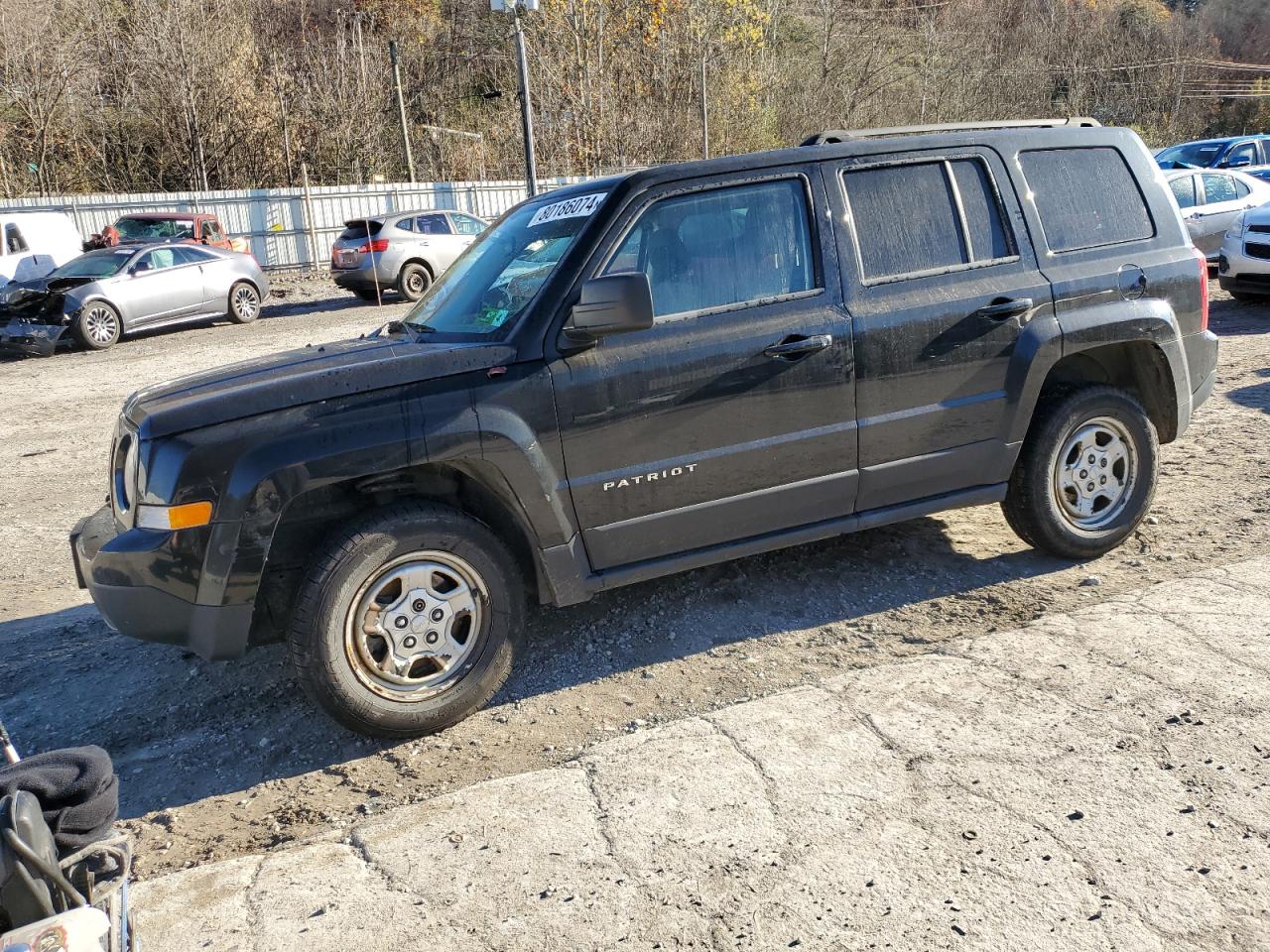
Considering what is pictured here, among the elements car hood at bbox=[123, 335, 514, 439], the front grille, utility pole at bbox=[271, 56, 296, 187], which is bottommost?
the front grille

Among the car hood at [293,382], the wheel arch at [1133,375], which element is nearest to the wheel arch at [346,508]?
the car hood at [293,382]

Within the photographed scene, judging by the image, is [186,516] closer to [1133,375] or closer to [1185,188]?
[1133,375]

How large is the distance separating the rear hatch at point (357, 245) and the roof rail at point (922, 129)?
15.8m

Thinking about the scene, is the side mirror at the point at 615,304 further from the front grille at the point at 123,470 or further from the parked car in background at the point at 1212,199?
the parked car in background at the point at 1212,199

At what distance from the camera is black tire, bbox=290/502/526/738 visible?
140 inches

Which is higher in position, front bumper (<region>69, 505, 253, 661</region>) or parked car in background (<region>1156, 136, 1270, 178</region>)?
parked car in background (<region>1156, 136, 1270, 178</region>)

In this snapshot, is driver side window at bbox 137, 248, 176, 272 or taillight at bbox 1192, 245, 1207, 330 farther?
driver side window at bbox 137, 248, 176, 272

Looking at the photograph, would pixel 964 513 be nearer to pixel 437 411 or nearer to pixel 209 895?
pixel 437 411

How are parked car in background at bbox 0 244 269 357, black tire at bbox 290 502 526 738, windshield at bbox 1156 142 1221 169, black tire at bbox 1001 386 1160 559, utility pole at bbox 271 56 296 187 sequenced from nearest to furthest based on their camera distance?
black tire at bbox 290 502 526 738 → black tire at bbox 1001 386 1160 559 → parked car in background at bbox 0 244 269 357 → windshield at bbox 1156 142 1221 169 → utility pole at bbox 271 56 296 187

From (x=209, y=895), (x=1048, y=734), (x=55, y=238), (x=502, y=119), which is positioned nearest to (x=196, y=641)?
(x=209, y=895)

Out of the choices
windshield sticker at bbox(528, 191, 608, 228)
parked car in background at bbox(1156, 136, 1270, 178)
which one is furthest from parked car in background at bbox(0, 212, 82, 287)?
parked car in background at bbox(1156, 136, 1270, 178)

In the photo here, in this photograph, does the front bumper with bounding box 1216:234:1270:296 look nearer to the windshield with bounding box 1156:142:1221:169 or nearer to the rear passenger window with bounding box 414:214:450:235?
the windshield with bounding box 1156:142:1221:169

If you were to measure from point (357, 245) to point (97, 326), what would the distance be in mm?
5360

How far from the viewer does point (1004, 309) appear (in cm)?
452
